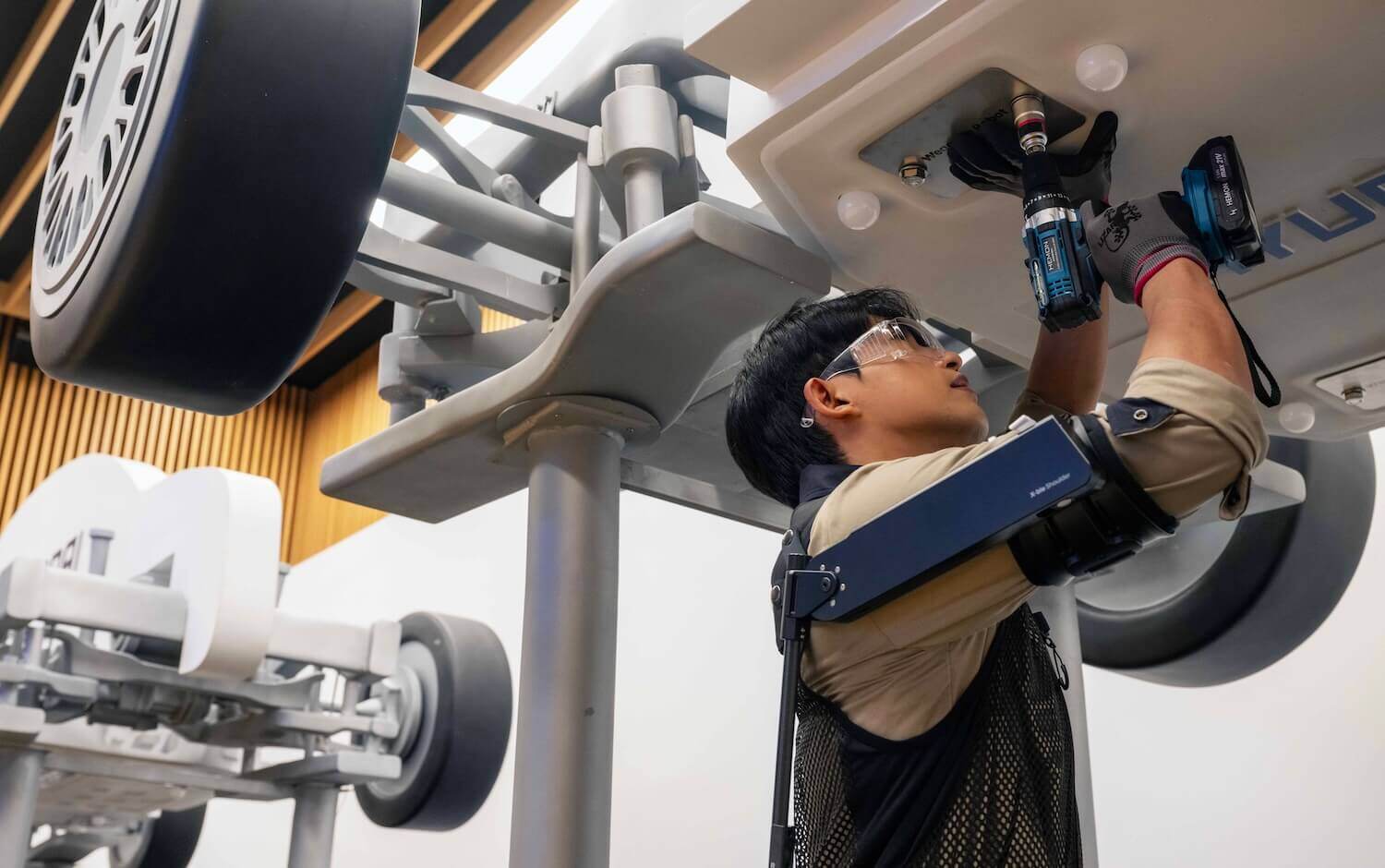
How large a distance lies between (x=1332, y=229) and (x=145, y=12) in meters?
1.31

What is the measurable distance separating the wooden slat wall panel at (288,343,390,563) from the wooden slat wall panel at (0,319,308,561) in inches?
3.2

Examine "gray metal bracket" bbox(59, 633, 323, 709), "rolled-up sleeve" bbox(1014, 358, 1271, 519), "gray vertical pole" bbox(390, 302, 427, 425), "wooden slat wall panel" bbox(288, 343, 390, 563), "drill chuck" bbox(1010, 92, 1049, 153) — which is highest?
"wooden slat wall panel" bbox(288, 343, 390, 563)

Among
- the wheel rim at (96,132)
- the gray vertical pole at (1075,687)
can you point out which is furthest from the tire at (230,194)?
the gray vertical pole at (1075,687)

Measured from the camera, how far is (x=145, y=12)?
145 centimetres

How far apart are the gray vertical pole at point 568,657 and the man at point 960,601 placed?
33cm

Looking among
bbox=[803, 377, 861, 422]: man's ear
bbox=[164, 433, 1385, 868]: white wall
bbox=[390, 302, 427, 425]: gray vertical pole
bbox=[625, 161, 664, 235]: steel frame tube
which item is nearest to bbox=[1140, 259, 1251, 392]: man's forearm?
bbox=[803, 377, 861, 422]: man's ear

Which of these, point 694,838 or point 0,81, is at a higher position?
point 0,81

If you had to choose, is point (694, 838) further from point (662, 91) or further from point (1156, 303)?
point (1156, 303)

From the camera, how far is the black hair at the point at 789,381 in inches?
57.9

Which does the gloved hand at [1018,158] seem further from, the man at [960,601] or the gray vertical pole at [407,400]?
the gray vertical pole at [407,400]

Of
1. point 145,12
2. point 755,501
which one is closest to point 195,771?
point 755,501

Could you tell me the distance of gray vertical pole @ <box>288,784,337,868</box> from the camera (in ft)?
12.2

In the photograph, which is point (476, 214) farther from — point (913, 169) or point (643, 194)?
point (913, 169)

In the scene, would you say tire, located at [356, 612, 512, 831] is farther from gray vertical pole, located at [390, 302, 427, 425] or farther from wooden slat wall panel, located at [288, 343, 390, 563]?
Result: wooden slat wall panel, located at [288, 343, 390, 563]
